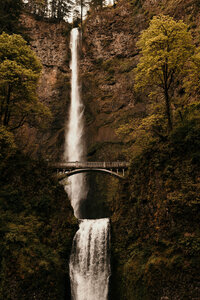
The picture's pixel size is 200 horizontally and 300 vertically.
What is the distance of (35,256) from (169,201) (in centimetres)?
903

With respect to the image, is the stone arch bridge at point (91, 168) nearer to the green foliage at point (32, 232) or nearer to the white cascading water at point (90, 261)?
the green foliage at point (32, 232)

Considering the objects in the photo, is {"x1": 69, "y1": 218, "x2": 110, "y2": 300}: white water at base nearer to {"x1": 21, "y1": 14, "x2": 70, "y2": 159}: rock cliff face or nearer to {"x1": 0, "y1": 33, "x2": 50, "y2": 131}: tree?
{"x1": 0, "y1": 33, "x2": 50, "y2": 131}: tree

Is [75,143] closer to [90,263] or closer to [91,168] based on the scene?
[91,168]

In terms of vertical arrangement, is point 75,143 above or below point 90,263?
above

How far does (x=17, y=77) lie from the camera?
17.1m

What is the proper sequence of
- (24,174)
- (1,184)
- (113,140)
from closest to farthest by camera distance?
(1,184) → (24,174) → (113,140)

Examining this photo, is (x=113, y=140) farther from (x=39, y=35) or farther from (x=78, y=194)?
(x=39, y=35)

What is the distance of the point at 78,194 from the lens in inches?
1318

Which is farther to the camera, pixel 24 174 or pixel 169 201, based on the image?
pixel 24 174

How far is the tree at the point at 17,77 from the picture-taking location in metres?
16.7

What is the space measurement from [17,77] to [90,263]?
15350 mm

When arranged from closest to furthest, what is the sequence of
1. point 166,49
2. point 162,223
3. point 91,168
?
point 162,223, point 166,49, point 91,168

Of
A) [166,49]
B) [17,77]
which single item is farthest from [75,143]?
[166,49]

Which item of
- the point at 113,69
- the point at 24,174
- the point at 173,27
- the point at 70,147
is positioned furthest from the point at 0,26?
the point at 113,69
